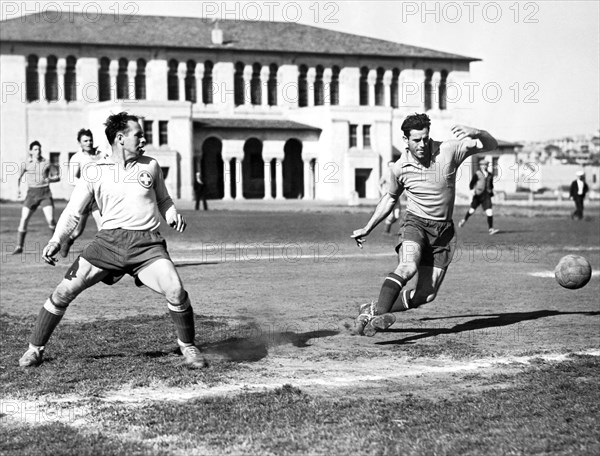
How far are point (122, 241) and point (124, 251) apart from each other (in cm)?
8

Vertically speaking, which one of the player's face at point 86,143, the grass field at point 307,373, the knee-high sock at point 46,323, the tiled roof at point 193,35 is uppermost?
the tiled roof at point 193,35

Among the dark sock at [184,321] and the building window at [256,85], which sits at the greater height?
the building window at [256,85]

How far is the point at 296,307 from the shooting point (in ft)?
39.9

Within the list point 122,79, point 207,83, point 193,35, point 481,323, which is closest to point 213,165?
point 207,83

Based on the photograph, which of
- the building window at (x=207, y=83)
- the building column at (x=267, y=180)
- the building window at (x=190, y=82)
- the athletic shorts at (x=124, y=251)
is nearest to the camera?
the athletic shorts at (x=124, y=251)

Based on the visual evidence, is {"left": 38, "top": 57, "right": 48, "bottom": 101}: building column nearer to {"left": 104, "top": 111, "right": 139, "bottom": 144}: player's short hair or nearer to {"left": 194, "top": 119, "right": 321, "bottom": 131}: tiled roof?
{"left": 194, "top": 119, "right": 321, "bottom": 131}: tiled roof

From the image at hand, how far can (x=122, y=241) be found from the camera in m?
8.25

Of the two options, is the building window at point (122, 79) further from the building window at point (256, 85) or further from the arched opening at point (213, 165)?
the building window at point (256, 85)

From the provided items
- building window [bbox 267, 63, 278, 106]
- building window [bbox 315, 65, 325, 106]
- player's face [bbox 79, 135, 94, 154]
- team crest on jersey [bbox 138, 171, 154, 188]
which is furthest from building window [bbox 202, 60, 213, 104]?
team crest on jersey [bbox 138, 171, 154, 188]

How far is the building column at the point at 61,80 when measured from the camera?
81188 mm

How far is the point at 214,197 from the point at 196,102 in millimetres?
8819

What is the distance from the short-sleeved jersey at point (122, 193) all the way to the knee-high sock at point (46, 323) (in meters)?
0.71

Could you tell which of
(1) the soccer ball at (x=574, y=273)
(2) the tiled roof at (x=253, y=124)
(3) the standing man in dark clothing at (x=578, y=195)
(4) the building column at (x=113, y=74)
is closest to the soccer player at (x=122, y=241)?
(1) the soccer ball at (x=574, y=273)

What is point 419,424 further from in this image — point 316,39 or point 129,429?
point 316,39
